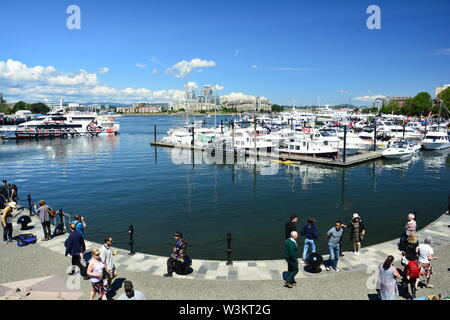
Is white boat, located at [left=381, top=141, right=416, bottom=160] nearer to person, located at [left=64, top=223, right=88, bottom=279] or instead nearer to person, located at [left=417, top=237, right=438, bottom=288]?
person, located at [left=417, top=237, right=438, bottom=288]

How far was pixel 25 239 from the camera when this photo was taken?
12555 mm

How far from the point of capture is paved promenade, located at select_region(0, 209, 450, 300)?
8.73 metres

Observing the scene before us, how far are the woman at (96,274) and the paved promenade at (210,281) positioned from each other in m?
0.62

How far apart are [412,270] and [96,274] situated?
8.32 m

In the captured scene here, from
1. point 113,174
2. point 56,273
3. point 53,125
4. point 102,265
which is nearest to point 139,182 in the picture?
point 113,174

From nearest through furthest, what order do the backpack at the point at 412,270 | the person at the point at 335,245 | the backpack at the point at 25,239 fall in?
the backpack at the point at 412,270, the person at the point at 335,245, the backpack at the point at 25,239

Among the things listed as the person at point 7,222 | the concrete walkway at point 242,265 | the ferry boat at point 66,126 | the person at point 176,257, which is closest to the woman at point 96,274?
the concrete walkway at point 242,265

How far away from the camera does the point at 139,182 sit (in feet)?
107

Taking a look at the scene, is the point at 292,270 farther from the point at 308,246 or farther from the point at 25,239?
the point at 25,239

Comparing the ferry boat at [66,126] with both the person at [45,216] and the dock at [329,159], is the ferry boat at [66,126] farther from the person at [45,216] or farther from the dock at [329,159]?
the person at [45,216]

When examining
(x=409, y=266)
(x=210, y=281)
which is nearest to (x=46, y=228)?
(x=210, y=281)

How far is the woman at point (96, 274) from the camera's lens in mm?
8055

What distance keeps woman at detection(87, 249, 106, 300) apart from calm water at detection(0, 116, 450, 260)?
6616 millimetres

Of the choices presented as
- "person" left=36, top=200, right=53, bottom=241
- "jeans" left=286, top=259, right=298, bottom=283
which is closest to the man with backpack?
"jeans" left=286, top=259, right=298, bottom=283
